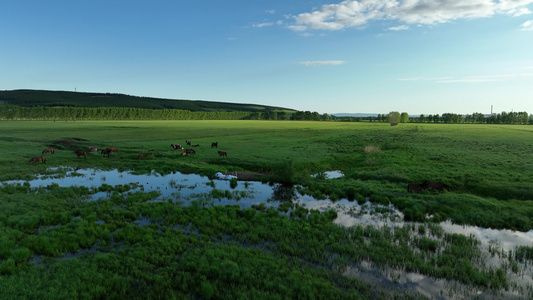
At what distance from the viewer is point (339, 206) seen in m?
19.1

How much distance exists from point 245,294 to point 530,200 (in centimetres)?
2225

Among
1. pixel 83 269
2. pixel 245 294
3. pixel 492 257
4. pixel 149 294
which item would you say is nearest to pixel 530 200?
Result: pixel 492 257

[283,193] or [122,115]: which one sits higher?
[122,115]

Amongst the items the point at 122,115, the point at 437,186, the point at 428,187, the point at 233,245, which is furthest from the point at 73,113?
the point at 437,186

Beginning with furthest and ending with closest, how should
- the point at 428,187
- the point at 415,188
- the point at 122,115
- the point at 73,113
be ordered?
1. the point at 122,115
2. the point at 73,113
3. the point at 415,188
4. the point at 428,187

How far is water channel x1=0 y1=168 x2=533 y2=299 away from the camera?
9945 millimetres

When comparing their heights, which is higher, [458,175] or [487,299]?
[458,175]

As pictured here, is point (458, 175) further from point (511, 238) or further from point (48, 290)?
point (48, 290)

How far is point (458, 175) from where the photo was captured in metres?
25.8

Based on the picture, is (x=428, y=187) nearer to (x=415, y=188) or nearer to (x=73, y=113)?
(x=415, y=188)

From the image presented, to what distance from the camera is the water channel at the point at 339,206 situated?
392 inches

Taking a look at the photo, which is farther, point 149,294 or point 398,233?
point 398,233

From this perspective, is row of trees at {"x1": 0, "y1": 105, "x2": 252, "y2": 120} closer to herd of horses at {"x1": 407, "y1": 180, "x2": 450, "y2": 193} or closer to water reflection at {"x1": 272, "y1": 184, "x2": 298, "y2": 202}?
water reflection at {"x1": 272, "y1": 184, "x2": 298, "y2": 202}

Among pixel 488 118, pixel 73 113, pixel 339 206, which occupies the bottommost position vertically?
pixel 339 206
